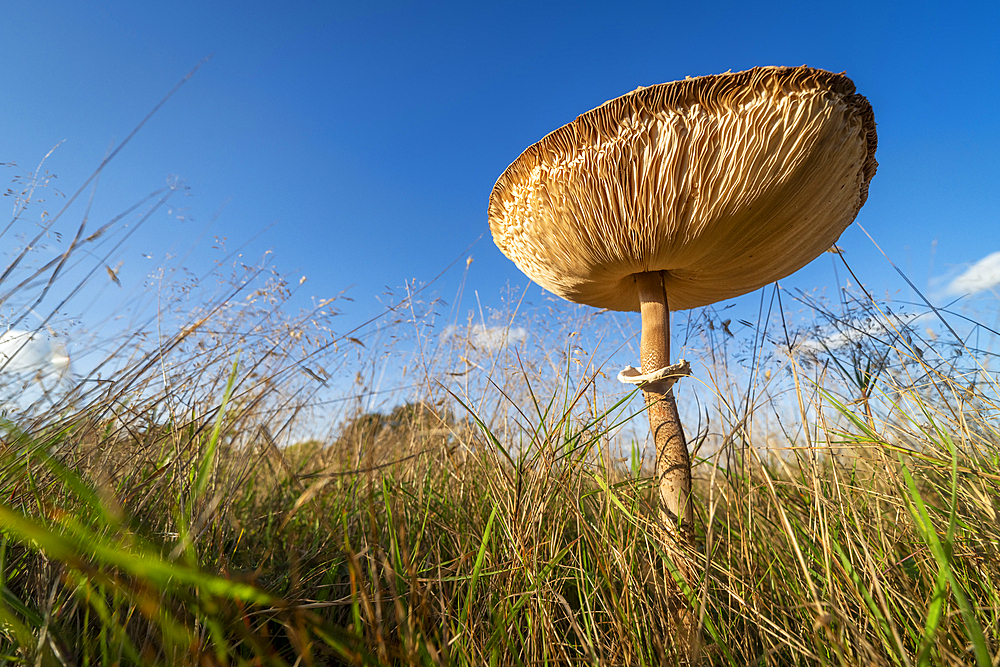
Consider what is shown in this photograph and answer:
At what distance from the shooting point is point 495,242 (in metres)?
2.05

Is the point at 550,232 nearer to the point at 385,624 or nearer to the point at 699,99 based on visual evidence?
the point at 699,99

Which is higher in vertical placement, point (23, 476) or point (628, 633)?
point (23, 476)

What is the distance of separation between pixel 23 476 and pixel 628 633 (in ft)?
5.45

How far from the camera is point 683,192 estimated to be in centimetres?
147

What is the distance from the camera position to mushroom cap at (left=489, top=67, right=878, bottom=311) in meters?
1.28

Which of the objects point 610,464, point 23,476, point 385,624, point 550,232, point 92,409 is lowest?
point 385,624

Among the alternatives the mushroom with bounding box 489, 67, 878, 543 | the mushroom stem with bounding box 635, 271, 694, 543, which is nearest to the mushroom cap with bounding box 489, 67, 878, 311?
the mushroom with bounding box 489, 67, 878, 543

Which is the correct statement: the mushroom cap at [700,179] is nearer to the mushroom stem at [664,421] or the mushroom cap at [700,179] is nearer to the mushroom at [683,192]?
the mushroom at [683,192]

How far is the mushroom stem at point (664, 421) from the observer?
59.3 inches

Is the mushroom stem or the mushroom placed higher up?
the mushroom

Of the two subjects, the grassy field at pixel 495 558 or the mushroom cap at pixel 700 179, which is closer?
the grassy field at pixel 495 558

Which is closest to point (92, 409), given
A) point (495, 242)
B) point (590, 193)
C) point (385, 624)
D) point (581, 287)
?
point (385, 624)

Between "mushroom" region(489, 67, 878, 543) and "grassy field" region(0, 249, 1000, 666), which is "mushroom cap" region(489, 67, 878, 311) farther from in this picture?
"grassy field" region(0, 249, 1000, 666)

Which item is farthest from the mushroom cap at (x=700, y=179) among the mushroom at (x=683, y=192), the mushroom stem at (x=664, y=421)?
the mushroom stem at (x=664, y=421)
